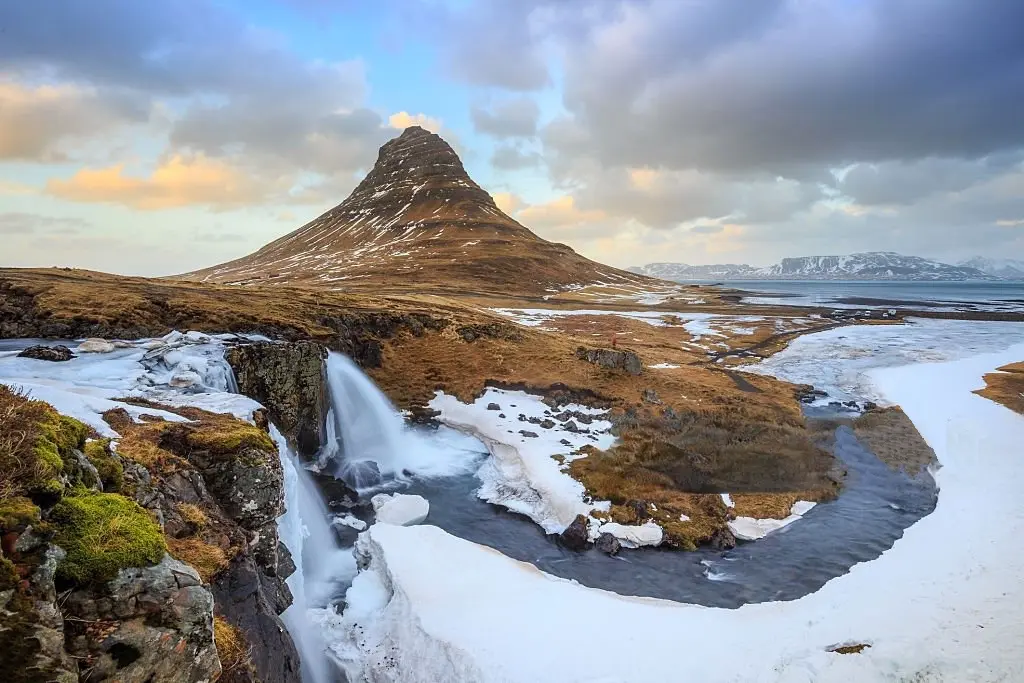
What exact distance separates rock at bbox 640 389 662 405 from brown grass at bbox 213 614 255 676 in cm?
3535

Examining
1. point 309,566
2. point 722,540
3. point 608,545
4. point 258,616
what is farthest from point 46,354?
point 722,540

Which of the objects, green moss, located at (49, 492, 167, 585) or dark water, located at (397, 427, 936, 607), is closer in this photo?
green moss, located at (49, 492, 167, 585)

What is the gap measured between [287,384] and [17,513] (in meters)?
24.5

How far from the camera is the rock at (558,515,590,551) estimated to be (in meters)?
23.5

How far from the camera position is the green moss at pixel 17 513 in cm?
660

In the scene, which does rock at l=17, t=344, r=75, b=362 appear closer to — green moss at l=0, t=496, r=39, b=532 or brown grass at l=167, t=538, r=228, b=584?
brown grass at l=167, t=538, r=228, b=584

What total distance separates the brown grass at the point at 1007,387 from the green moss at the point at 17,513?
57654mm

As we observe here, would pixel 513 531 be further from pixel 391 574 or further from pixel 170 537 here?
pixel 170 537

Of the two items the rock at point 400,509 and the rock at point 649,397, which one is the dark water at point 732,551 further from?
the rock at point 649,397

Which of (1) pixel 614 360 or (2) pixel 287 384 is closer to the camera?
(2) pixel 287 384

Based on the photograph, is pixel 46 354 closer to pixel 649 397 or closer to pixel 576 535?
pixel 576 535

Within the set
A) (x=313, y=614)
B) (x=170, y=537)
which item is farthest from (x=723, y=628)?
(x=170, y=537)

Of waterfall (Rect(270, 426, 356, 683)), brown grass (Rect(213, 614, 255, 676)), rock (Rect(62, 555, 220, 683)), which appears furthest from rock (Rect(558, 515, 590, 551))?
rock (Rect(62, 555, 220, 683))

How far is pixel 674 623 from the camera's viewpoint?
18094mm
